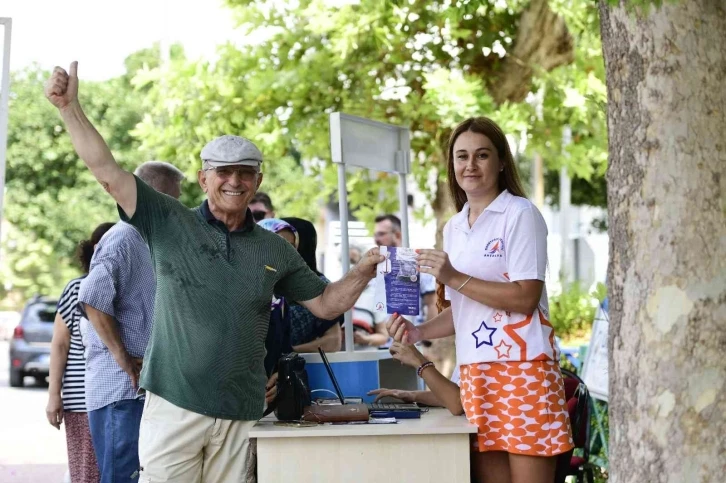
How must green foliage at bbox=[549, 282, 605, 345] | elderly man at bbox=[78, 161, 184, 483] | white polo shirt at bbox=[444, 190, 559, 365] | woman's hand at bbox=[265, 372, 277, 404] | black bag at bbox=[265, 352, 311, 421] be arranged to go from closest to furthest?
1. white polo shirt at bbox=[444, 190, 559, 365]
2. black bag at bbox=[265, 352, 311, 421]
3. woman's hand at bbox=[265, 372, 277, 404]
4. elderly man at bbox=[78, 161, 184, 483]
5. green foliage at bbox=[549, 282, 605, 345]

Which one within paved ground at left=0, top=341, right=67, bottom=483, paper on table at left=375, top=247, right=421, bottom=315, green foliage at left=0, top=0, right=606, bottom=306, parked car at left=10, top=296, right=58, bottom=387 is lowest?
paved ground at left=0, top=341, right=67, bottom=483

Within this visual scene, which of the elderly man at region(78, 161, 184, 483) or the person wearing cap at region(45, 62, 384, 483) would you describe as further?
the elderly man at region(78, 161, 184, 483)

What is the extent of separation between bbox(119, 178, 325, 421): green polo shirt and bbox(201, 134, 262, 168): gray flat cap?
0.22 m

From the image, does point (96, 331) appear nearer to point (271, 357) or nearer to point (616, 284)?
point (271, 357)

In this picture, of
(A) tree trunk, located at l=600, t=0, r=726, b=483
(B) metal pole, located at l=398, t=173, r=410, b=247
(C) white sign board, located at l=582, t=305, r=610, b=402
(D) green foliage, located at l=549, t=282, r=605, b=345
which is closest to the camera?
(A) tree trunk, located at l=600, t=0, r=726, b=483

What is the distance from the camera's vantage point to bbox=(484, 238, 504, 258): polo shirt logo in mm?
4152

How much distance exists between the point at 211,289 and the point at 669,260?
1.71 m

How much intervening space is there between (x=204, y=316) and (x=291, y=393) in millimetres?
529

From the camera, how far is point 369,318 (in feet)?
37.4

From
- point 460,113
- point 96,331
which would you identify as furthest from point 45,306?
point 96,331

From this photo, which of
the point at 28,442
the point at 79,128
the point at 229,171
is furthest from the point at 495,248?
the point at 28,442

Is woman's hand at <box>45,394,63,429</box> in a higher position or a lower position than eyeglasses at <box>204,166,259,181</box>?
lower

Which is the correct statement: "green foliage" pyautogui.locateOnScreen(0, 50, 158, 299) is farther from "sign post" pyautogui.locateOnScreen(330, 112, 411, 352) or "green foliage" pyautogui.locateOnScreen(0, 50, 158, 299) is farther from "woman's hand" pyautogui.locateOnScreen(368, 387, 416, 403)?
"woman's hand" pyautogui.locateOnScreen(368, 387, 416, 403)

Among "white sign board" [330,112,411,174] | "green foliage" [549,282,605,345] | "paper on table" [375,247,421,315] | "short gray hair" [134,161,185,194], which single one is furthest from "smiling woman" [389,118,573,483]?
"green foliage" [549,282,605,345]
